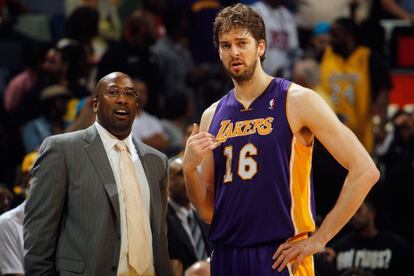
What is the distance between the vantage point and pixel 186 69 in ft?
34.8

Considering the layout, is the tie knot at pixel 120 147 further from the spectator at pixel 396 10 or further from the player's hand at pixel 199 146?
the spectator at pixel 396 10

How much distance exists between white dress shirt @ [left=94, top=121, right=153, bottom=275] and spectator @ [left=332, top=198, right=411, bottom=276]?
3.22 m

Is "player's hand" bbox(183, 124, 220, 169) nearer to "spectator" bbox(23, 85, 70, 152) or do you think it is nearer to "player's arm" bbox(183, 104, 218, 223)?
"player's arm" bbox(183, 104, 218, 223)

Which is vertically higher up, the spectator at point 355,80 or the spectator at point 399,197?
the spectator at point 355,80

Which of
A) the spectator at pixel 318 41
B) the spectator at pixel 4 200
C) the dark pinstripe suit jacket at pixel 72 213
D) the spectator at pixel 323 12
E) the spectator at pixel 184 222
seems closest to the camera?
the dark pinstripe suit jacket at pixel 72 213

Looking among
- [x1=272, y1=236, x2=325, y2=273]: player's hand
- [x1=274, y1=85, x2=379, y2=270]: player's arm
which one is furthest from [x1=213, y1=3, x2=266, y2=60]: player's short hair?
[x1=272, y1=236, x2=325, y2=273]: player's hand

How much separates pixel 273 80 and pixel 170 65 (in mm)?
5142

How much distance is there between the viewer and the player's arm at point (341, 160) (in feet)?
16.6

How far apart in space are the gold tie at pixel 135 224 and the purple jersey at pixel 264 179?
0.38 m

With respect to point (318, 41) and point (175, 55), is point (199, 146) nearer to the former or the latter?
point (175, 55)

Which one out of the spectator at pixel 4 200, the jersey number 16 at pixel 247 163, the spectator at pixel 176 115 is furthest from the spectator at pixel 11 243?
the spectator at pixel 176 115

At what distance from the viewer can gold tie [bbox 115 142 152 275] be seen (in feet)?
17.4

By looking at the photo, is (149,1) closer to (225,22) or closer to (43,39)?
(43,39)

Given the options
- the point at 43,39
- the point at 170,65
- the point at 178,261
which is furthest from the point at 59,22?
the point at 178,261
